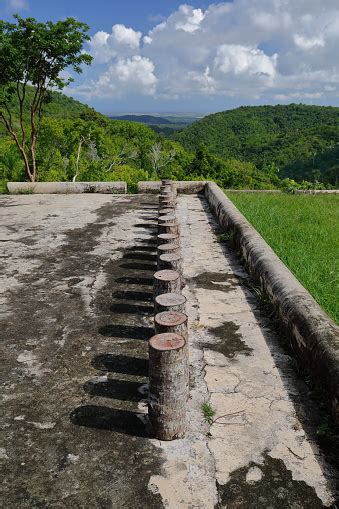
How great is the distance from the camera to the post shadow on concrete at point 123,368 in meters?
2.42

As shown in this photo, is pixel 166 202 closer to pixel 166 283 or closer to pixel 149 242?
pixel 149 242

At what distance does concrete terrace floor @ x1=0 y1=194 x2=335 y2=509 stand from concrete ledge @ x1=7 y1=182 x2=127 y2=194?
5.45 meters

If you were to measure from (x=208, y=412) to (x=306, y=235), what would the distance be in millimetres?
4384

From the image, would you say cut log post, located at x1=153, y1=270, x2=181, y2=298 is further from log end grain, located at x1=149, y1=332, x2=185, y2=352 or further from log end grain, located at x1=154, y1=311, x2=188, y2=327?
log end grain, located at x1=149, y1=332, x2=185, y2=352

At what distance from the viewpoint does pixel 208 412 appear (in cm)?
252

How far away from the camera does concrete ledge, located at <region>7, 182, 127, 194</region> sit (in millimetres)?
10078

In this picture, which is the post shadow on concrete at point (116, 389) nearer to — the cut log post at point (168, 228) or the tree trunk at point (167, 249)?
the tree trunk at point (167, 249)

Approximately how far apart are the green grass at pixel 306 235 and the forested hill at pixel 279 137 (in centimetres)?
3734

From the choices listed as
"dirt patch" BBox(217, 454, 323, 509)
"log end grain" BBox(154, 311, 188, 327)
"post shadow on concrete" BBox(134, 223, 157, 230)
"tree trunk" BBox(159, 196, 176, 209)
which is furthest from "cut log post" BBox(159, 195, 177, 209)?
"dirt patch" BBox(217, 454, 323, 509)

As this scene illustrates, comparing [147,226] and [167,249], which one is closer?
[167,249]

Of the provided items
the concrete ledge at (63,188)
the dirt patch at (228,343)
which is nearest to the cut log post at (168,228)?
the dirt patch at (228,343)

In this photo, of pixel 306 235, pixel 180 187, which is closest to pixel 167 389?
pixel 306 235

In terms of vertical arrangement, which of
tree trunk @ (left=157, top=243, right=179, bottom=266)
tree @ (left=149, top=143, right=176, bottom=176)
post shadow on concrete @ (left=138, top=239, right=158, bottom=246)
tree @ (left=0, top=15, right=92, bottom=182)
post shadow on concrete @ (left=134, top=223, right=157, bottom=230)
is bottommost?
post shadow on concrete @ (left=138, top=239, right=158, bottom=246)

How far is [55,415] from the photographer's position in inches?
97.6
